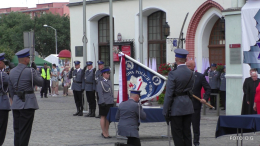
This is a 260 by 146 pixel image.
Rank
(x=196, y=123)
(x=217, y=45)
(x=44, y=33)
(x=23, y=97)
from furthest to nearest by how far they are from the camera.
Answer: (x=44, y=33) < (x=217, y=45) < (x=196, y=123) < (x=23, y=97)

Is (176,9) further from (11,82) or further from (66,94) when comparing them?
(11,82)

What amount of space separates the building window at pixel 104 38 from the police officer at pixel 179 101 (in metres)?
19.0

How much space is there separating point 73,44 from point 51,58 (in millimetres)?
18057

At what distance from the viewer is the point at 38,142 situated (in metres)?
11.5

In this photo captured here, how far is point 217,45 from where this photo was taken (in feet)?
75.3

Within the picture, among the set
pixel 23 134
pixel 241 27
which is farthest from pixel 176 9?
pixel 23 134

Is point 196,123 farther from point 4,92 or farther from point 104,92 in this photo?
point 4,92

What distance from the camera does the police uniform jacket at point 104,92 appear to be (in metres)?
12.6

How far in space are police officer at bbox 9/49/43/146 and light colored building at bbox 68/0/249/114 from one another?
11.3 m

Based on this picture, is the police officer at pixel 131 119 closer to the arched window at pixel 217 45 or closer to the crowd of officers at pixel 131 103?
the crowd of officers at pixel 131 103

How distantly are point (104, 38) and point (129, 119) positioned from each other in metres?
19.1

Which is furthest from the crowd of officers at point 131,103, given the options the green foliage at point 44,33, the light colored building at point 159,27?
the green foliage at point 44,33

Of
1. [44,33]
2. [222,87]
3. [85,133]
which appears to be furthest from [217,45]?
[44,33]

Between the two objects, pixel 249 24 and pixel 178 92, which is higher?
pixel 249 24
